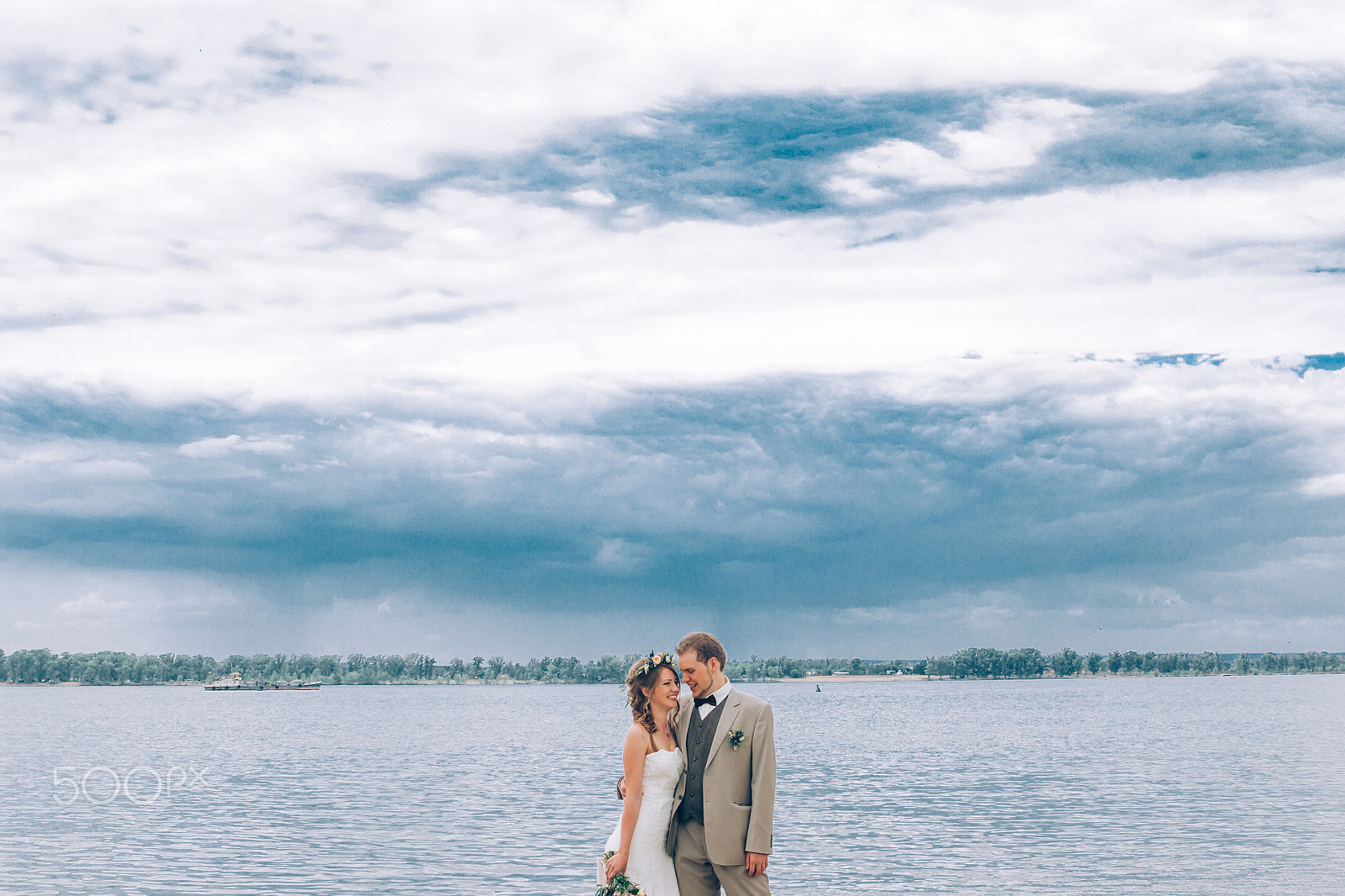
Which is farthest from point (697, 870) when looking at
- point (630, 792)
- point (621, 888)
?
point (630, 792)

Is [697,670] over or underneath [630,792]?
over

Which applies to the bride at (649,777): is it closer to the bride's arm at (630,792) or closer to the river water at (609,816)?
the bride's arm at (630,792)

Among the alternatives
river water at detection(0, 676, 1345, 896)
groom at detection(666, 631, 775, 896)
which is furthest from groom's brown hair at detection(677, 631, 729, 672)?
river water at detection(0, 676, 1345, 896)

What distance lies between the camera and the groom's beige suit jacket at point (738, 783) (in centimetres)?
1112

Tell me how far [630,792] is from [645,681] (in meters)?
1.00

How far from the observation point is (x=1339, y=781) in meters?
51.8

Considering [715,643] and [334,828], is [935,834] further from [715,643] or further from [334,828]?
[715,643]

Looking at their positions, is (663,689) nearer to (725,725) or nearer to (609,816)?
(725,725)

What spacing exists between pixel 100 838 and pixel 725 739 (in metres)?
32.3

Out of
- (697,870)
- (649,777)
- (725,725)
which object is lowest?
(697,870)

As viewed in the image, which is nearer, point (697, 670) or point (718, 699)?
point (697, 670)

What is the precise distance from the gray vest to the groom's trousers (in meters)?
0.13

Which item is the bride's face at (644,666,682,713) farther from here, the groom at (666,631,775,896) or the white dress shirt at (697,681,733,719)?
the white dress shirt at (697,681,733,719)

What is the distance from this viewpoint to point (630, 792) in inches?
435
